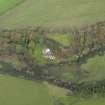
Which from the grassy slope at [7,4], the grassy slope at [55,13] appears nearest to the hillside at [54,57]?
the grassy slope at [55,13]

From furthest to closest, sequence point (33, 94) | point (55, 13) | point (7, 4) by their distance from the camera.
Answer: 1. point (7, 4)
2. point (55, 13)
3. point (33, 94)

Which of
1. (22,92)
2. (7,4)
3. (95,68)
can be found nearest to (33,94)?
(22,92)

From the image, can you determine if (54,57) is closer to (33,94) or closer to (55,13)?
(33,94)

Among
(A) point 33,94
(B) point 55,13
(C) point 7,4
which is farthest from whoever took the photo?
(C) point 7,4

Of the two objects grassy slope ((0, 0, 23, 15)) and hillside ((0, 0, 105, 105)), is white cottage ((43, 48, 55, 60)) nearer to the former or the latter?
hillside ((0, 0, 105, 105))

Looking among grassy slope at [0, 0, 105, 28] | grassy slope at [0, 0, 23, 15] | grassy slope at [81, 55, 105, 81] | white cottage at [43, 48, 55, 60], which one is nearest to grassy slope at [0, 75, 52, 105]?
white cottage at [43, 48, 55, 60]

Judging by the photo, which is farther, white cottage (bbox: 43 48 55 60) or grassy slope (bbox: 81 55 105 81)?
white cottage (bbox: 43 48 55 60)

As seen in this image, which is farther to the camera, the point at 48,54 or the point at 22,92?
the point at 48,54

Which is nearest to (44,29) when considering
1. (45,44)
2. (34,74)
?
(45,44)

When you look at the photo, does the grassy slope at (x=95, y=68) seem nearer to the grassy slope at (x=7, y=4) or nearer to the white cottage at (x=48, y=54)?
the white cottage at (x=48, y=54)
